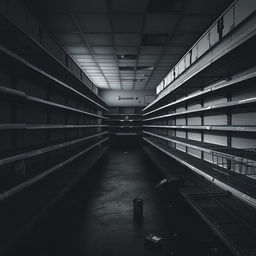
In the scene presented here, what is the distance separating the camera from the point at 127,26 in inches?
170

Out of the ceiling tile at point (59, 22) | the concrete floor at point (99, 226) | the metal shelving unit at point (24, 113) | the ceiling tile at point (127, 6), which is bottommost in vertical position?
the concrete floor at point (99, 226)

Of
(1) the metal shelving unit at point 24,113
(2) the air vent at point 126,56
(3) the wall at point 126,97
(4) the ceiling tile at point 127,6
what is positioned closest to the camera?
(1) the metal shelving unit at point 24,113

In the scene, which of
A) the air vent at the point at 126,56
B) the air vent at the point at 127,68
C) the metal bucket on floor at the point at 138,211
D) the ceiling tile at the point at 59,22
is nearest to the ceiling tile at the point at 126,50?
the air vent at the point at 126,56

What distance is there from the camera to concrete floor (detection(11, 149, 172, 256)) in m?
2.28

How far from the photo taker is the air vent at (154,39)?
478 centimetres

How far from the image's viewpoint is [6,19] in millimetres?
2006

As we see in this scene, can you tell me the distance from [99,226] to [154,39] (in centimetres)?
410

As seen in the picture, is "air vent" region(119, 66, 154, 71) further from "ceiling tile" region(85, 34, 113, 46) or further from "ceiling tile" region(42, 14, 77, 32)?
"ceiling tile" region(42, 14, 77, 32)

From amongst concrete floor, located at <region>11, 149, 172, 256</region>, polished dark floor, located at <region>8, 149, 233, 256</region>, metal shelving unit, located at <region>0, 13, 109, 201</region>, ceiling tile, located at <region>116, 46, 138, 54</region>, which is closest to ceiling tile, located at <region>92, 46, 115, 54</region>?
ceiling tile, located at <region>116, 46, 138, 54</region>

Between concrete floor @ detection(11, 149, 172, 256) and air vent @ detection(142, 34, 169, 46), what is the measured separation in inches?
131

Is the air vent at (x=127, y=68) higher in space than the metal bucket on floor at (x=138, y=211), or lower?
higher

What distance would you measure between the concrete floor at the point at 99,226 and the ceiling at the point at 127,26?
3292mm

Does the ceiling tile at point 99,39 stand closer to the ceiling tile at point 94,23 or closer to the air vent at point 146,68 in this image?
the ceiling tile at point 94,23

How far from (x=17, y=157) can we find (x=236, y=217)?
91.5 inches
